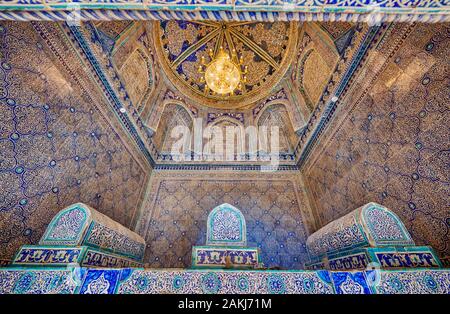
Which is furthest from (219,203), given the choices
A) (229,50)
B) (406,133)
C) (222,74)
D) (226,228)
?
(229,50)

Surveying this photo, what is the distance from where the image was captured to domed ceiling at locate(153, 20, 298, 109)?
14.4ft

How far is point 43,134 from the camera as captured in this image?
193 centimetres

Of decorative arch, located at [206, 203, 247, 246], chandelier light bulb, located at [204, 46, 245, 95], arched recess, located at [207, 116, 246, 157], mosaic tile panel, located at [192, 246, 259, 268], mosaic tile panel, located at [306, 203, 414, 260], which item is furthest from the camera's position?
arched recess, located at [207, 116, 246, 157]

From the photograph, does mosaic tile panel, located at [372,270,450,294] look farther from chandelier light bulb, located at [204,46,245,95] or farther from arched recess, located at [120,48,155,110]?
arched recess, located at [120,48,155,110]

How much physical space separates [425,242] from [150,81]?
16.4 feet

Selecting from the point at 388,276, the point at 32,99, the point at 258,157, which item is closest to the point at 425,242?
the point at 388,276

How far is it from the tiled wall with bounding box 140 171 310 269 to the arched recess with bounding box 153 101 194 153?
810 mm

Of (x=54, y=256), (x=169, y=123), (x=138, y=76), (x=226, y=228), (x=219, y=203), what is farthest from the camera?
(x=169, y=123)

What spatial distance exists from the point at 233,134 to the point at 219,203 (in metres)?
2.00

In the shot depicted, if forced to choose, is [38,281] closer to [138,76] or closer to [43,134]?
[43,134]

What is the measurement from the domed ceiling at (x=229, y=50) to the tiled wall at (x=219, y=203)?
89.7 inches

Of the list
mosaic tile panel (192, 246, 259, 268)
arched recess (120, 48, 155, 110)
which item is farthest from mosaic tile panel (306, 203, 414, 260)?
arched recess (120, 48, 155, 110)

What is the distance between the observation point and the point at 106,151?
288 centimetres

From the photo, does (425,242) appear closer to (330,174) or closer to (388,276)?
(388,276)
